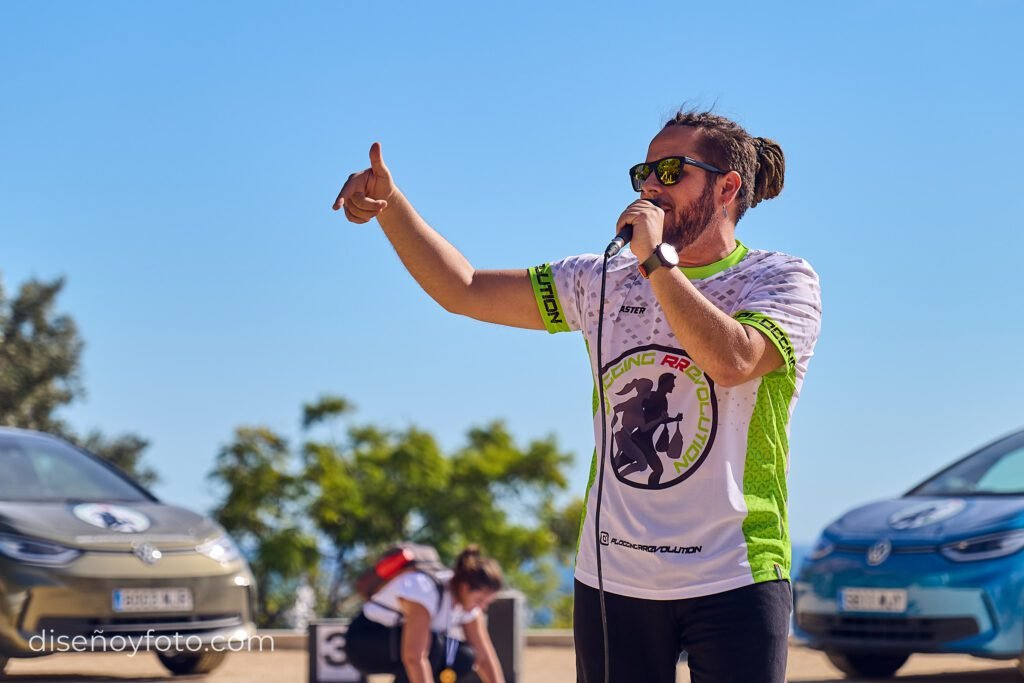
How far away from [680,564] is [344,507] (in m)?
21.0

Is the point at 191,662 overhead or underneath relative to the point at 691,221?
underneath

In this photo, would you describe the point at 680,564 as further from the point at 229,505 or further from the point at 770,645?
the point at 229,505

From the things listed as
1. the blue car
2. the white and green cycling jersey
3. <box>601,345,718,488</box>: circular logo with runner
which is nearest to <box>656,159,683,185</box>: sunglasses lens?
the white and green cycling jersey

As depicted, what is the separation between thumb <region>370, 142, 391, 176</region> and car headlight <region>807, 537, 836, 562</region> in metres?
6.35

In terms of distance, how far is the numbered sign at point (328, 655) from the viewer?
915 cm

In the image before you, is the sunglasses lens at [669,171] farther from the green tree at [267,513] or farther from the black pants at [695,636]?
the green tree at [267,513]

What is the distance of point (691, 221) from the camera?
3.51 metres

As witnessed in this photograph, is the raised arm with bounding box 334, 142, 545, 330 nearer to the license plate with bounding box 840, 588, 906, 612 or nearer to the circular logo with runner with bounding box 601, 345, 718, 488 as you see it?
the circular logo with runner with bounding box 601, 345, 718, 488

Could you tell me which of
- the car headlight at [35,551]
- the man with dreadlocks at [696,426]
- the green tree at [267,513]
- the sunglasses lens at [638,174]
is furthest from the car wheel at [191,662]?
the green tree at [267,513]

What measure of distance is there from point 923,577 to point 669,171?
5956mm

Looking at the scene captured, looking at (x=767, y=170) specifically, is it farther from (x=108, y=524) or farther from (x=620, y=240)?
(x=108, y=524)

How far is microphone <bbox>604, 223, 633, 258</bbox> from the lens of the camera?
3307 mm

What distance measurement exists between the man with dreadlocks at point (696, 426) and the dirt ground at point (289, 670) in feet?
22.3

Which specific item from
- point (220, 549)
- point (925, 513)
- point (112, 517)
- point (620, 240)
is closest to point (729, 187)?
point (620, 240)
